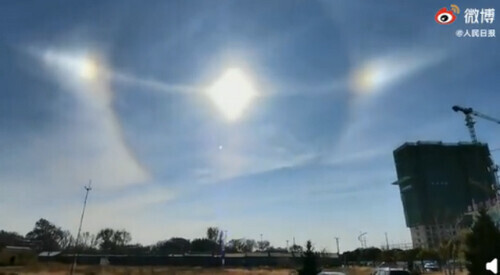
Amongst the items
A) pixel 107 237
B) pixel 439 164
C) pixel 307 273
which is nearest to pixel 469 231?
pixel 307 273

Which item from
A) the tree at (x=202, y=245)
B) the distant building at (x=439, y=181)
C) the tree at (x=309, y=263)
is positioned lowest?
the tree at (x=309, y=263)

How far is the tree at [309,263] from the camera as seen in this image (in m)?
24.6

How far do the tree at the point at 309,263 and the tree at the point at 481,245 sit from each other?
29.9 ft

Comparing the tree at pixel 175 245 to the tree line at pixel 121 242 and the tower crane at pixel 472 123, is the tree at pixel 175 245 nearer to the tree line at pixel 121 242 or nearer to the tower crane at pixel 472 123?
the tree line at pixel 121 242

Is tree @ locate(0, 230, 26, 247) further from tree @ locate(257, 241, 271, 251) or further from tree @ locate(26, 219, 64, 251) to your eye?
tree @ locate(257, 241, 271, 251)

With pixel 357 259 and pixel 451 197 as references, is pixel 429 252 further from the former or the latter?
pixel 451 197

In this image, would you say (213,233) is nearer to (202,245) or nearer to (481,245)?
(202,245)

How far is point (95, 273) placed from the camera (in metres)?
41.6

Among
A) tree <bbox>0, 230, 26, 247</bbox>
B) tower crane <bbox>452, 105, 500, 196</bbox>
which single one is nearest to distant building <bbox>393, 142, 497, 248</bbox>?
tower crane <bbox>452, 105, 500, 196</bbox>

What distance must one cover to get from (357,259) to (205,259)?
1646 inches

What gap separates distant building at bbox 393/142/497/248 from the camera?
146 meters

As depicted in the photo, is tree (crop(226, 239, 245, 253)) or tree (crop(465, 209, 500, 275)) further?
tree (crop(226, 239, 245, 253))

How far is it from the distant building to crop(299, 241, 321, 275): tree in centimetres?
13713

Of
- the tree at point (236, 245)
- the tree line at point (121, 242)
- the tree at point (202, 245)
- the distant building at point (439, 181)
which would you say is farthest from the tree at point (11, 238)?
the distant building at point (439, 181)
